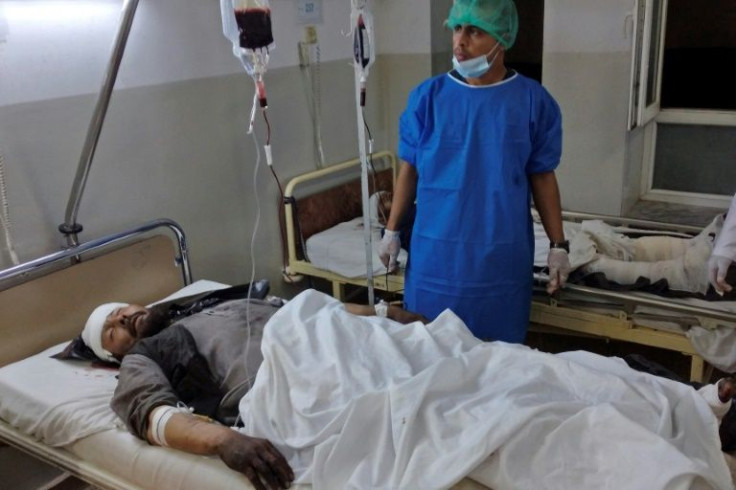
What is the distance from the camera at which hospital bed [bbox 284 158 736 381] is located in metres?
2.36

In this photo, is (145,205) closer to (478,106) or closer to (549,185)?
(478,106)

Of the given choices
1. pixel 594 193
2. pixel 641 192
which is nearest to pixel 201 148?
pixel 594 193

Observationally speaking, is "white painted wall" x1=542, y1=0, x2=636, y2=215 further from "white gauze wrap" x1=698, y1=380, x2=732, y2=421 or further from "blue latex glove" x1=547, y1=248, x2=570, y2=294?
"white gauze wrap" x1=698, y1=380, x2=732, y2=421

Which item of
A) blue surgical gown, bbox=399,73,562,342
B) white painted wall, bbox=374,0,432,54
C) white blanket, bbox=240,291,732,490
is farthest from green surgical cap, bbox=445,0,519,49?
white painted wall, bbox=374,0,432,54

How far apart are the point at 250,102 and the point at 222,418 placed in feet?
5.37

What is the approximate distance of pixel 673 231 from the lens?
10.1 ft

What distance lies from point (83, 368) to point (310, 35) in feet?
6.28

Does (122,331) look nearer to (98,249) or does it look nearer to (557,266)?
(98,249)

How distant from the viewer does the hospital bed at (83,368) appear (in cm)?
170

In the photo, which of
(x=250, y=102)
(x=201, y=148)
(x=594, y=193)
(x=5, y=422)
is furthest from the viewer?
(x=594, y=193)

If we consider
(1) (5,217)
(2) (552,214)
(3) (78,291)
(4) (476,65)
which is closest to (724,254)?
(2) (552,214)

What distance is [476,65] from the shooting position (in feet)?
6.73

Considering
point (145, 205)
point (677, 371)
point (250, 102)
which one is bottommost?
point (677, 371)

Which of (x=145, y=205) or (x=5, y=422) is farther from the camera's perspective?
(x=145, y=205)
